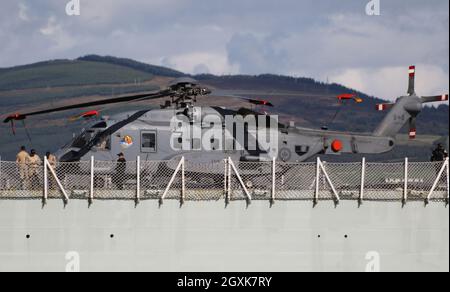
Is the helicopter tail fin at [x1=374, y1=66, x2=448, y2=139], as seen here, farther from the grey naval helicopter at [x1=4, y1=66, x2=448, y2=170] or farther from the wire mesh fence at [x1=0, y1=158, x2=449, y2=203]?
the wire mesh fence at [x1=0, y1=158, x2=449, y2=203]

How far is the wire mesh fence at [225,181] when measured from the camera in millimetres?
24734

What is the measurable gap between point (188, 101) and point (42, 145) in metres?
122

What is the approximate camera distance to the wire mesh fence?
24.7 meters

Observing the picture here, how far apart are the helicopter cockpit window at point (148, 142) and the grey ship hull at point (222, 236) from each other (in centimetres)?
473

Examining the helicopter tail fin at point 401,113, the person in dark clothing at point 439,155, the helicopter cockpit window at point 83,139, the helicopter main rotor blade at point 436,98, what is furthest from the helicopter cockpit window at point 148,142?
the helicopter main rotor blade at point 436,98

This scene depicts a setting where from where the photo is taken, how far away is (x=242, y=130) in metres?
29.8

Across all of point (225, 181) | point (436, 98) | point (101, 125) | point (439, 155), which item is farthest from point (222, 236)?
point (436, 98)

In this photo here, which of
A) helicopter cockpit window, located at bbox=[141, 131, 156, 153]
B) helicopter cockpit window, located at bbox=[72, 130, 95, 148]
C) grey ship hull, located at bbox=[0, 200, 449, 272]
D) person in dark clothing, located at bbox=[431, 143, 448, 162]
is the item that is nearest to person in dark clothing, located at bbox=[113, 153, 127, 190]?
grey ship hull, located at bbox=[0, 200, 449, 272]

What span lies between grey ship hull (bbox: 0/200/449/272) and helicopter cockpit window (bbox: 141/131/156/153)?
4733 millimetres

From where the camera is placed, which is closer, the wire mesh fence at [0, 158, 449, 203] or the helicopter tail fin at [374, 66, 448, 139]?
the wire mesh fence at [0, 158, 449, 203]

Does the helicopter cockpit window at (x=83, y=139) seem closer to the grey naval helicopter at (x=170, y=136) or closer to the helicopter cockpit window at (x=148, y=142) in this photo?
the grey naval helicopter at (x=170, y=136)

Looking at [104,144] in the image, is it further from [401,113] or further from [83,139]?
[401,113]

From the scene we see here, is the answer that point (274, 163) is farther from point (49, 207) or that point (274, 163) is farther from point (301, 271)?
point (49, 207)
